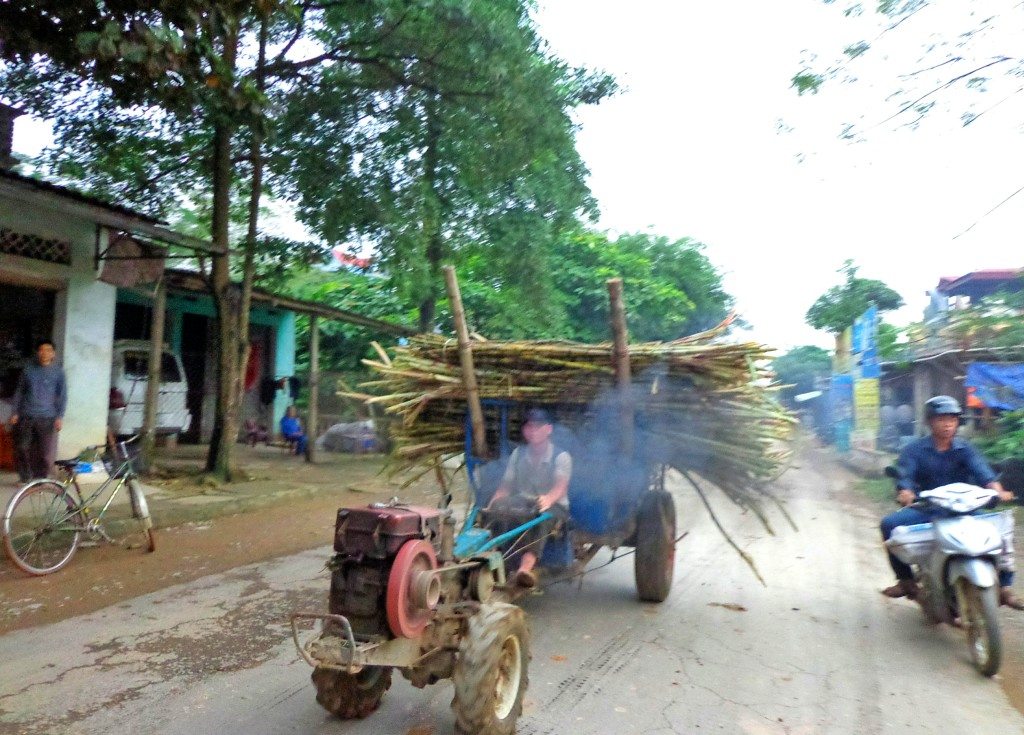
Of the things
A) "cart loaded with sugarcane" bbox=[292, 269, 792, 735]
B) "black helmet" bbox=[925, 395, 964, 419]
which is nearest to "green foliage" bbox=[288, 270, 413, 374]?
"cart loaded with sugarcane" bbox=[292, 269, 792, 735]

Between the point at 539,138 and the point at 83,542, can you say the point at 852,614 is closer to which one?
the point at 83,542

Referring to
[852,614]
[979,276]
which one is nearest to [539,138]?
[852,614]

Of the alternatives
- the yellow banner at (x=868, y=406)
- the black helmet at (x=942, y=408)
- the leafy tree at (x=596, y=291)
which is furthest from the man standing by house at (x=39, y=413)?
the yellow banner at (x=868, y=406)

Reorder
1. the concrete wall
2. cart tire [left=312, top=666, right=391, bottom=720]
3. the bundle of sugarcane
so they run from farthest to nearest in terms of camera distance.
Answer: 1. the concrete wall
2. the bundle of sugarcane
3. cart tire [left=312, top=666, right=391, bottom=720]

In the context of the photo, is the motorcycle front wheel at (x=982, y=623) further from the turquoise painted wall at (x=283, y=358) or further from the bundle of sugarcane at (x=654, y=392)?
the turquoise painted wall at (x=283, y=358)

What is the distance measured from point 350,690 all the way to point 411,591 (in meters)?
0.59

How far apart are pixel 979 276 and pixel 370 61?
64.7ft

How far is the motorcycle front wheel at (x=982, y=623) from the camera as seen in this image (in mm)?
4367

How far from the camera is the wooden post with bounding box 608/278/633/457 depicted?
16.1 feet

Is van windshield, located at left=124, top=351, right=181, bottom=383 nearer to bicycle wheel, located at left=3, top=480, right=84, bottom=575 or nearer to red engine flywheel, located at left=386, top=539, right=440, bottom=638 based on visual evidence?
bicycle wheel, located at left=3, top=480, right=84, bottom=575

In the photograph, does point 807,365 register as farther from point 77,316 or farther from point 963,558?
point 963,558

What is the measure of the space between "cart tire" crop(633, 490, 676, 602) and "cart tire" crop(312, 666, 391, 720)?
2494 mm

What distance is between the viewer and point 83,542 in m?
6.89

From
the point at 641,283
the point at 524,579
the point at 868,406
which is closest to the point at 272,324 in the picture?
A: the point at 641,283
